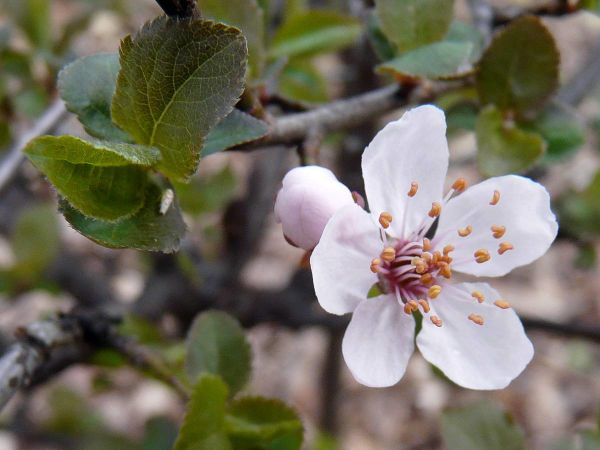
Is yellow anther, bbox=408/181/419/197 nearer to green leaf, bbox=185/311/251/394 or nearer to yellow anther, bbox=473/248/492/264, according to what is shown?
yellow anther, bbox=473/248/492/264

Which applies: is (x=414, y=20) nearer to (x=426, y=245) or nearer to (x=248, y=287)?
(x=426, y=245)

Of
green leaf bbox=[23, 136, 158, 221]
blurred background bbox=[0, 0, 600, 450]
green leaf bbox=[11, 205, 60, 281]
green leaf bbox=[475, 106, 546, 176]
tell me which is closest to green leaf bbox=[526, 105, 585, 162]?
blurred background bbox=[0, 0, 600, 450]

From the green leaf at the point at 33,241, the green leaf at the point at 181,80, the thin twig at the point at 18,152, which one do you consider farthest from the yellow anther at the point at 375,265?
the green leaf at the point at 33,241

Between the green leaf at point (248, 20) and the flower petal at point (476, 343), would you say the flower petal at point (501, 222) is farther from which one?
the green leaf at point (248, 20)

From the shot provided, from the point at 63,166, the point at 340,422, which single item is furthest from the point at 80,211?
the point at 340,422

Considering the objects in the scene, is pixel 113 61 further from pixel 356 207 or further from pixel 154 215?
pixel 356 207

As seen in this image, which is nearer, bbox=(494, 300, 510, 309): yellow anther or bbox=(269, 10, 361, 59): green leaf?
bbox=(494, 300, 510, 309): yellow anther

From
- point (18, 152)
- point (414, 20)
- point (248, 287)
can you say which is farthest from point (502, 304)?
point (248, 287)
